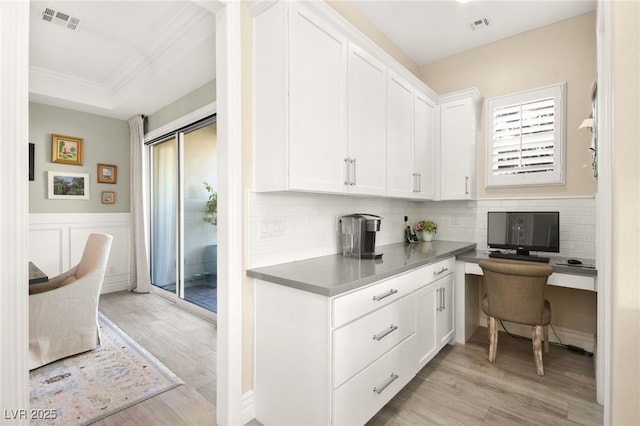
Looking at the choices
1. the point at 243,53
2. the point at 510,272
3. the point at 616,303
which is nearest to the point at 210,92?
the point at 243,53

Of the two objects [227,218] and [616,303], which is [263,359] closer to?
[227,218]

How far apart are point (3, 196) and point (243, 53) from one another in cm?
136

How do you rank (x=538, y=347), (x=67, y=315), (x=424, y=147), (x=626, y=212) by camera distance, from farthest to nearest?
(x=424, y=147)
(x=67, y=315)
(x=538, y=347)
(x=626, y=212)

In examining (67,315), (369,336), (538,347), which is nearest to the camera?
(369,336)

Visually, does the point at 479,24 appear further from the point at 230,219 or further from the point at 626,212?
the point at 230,219

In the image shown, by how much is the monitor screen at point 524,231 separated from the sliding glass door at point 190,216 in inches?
121

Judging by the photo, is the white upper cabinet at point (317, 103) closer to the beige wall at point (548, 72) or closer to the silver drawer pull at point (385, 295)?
the silver drawer pull at point (385, 295)

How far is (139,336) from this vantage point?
10.2ft

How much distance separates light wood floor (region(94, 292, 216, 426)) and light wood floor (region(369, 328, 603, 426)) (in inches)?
45.9

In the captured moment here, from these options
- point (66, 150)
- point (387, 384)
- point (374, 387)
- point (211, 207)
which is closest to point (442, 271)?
point (387, 384)

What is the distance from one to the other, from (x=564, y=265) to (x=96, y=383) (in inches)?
145

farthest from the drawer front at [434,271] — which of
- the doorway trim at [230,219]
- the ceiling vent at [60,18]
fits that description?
the ceiling vent at [60,18]

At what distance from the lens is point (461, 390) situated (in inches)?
85.8

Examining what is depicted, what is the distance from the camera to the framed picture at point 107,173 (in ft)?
15.2
